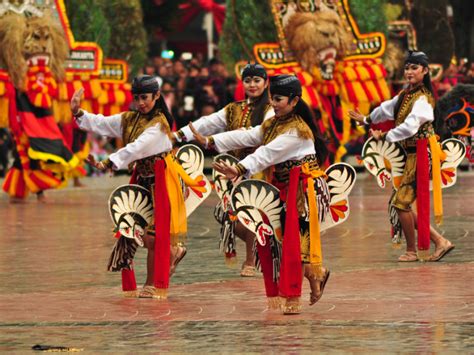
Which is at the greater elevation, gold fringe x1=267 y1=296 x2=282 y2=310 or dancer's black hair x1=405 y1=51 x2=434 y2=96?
dancer's black hair x1=405 y1=51 x2=434 y2=96

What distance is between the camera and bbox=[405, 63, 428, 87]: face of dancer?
13.9 meters

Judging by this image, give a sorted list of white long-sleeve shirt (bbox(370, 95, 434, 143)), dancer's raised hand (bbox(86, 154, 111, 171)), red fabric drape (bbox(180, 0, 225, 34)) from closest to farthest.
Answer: dancer's raised hand (bbox(86, 154, 111, 171)) → white long-sleeve shirt (bbox(370, 95, 434, 143)) → red fabric drape (bbox(180, 0, 225, 34))

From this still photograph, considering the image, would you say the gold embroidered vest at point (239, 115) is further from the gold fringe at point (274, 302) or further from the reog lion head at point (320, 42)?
the reog lion head at point (320, 42)

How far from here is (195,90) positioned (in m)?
28.0

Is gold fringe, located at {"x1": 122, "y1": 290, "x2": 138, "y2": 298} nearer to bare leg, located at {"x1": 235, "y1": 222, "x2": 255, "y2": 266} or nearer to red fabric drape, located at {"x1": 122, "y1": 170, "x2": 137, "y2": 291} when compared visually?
red fabric drape, located at {"x1": 122, "y1": 170, "x2": 137, "y2": 291}

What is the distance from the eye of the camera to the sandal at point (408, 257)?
14.0 meters

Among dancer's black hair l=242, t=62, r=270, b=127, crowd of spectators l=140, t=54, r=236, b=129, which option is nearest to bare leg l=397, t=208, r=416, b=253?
dancer's black hair l=242, t=62, r=270, b=127

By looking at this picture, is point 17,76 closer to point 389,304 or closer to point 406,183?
point 406,183

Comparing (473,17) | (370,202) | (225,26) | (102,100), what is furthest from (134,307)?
(473,17)

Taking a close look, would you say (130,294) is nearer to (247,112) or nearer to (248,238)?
(248,238)

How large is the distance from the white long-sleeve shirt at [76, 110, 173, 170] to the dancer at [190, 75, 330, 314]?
0.73 metres

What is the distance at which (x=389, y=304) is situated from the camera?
11062mm

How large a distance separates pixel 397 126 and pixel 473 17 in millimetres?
27797

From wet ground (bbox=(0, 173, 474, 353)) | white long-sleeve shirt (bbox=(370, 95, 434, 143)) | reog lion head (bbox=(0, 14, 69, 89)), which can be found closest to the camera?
wet ground (bbox=(0, 173, 474, 353))
